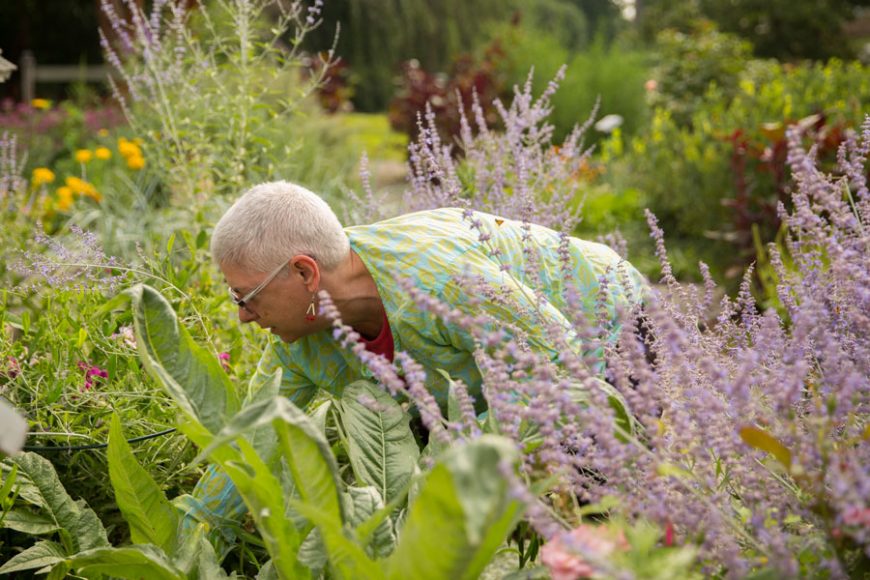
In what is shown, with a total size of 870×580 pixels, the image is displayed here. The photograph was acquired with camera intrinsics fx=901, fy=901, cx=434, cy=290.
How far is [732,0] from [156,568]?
663 inches

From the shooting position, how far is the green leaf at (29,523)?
1.78 metres

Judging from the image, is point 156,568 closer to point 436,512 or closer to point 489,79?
point 436,512

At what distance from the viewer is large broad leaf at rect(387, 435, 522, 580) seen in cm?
93

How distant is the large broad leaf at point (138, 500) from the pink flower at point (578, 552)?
2.98ft

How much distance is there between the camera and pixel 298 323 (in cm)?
204

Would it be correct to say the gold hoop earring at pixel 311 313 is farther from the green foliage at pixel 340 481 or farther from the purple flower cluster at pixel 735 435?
the purple flower cluster at pixel 735 435

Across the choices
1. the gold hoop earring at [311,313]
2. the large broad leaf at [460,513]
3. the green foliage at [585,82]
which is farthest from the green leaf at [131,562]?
the green foliage at [585,82]

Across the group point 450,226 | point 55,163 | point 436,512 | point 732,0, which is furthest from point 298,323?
point 732,0

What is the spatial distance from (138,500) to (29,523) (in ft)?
1.03

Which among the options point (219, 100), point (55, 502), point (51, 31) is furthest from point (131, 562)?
point (51, 31)

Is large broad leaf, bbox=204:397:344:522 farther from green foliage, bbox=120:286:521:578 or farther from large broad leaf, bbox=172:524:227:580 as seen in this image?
large broad leaf, bbox=172:524:227:580

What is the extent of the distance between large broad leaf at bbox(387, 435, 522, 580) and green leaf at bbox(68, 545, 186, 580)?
0.53 meters

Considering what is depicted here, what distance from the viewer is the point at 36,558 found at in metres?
1.70

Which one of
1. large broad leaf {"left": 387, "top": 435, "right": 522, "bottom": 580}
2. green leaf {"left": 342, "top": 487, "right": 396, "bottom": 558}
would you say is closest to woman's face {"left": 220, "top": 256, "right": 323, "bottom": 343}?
green leaf {"left": 342, "top": 487, "right": 396, "bottom": 558}
